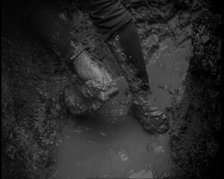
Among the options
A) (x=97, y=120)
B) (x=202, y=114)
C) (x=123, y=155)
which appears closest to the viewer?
(x=202, y=114)

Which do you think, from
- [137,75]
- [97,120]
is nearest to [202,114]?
[137,75]

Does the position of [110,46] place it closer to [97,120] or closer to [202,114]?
[97,120]

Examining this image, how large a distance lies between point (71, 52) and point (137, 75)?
1.28 ft

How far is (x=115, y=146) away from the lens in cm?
161

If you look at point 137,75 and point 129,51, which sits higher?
point 129,51

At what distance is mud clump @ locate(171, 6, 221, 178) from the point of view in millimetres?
1372

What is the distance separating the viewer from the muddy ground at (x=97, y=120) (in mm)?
1390

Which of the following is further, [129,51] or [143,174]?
[129,51]

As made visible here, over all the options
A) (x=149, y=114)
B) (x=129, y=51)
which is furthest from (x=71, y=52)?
(x=149, y=114)

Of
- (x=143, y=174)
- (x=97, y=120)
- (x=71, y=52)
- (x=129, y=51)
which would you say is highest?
(x=71, y=52)

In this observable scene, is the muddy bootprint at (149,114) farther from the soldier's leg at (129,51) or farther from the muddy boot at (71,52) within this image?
the muddy boot at (71,52)

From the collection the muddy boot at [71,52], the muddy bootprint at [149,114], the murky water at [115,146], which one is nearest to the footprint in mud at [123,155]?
the murky water at [115,146]

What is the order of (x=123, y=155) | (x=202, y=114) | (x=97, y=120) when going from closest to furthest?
1. (x=202, y=114)
2. (x=123, y=155)
3. (x=97, y=120)

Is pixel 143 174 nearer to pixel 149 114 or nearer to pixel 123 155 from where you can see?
pixel 123 155
